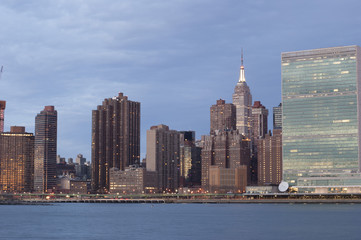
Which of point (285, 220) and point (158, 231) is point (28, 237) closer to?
point (158, 231)

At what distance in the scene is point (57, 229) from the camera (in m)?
166

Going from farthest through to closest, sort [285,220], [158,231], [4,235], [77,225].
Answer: [285,220]
[77,225]
[158,231]
[4,235]

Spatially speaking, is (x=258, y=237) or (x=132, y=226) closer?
(x=258, y=237)

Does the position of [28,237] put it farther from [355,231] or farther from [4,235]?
[355,231]

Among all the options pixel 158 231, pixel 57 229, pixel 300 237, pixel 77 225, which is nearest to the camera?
pixel 300 237

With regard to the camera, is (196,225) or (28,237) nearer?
(28,237)

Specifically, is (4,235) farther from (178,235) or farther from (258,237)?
(258,237)

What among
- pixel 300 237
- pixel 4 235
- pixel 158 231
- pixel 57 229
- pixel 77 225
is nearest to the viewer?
pixel 300 237

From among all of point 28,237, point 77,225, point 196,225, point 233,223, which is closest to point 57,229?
point 77,225

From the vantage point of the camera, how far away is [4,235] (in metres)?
146

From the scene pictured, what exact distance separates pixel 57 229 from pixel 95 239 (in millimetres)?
32574

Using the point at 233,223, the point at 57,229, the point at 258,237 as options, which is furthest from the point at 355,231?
the point at 57,229

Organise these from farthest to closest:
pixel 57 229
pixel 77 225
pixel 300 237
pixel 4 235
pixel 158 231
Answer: pixel 77 225 < pixel 57 229 < pixel 158 231 < pixel 4 235 < pixel 300 237

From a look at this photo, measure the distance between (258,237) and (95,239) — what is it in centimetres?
3425
